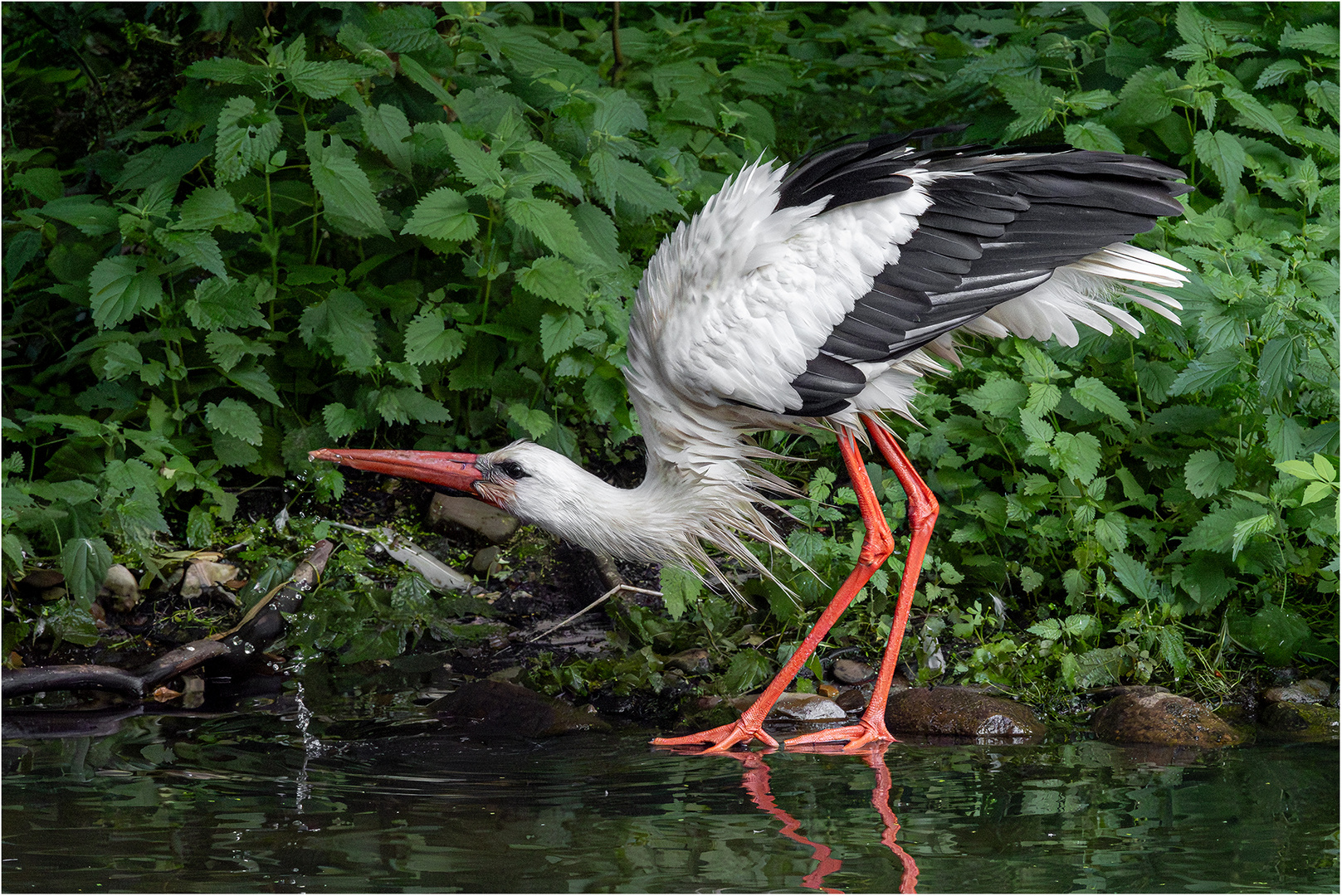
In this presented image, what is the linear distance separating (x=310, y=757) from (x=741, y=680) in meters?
1.56

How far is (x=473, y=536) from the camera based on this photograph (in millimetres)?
5637

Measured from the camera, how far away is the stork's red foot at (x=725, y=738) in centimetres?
409

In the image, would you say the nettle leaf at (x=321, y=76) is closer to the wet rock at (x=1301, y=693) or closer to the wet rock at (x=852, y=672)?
the wet rock at (x=852, y=672)

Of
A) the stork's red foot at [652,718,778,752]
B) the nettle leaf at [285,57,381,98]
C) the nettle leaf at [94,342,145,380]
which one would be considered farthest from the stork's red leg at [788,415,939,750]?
the nettle leaf at [94,342,145,380]

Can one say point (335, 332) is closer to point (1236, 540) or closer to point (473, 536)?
point (473, 536)

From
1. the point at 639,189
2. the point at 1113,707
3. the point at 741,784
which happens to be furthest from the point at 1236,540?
the point at 639,189

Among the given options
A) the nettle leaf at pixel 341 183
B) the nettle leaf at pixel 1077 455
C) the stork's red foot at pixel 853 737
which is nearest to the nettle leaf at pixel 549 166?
the nettle leaf at pixel 341 183

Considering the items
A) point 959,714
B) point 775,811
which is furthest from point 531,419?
point 775,811

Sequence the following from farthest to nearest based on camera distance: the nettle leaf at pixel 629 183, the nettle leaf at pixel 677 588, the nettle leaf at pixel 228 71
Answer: the nettle leaf at pixel 629 183 → the nettle leaf at pixel 228 71 → the nettle leaf at pixel 677 588

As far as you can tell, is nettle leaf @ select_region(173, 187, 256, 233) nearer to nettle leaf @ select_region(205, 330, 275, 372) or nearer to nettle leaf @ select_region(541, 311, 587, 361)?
nettle leaf @ select_region(205, 330, 275, 372)

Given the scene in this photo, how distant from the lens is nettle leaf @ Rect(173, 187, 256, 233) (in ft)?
16.9

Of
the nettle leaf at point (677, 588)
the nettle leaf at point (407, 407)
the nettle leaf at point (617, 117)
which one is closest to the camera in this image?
the nettle leaf at point (677, 588)

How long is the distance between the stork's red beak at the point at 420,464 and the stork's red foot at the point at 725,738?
43.5 inches

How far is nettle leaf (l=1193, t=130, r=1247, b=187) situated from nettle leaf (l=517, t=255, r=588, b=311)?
276 centimetres
